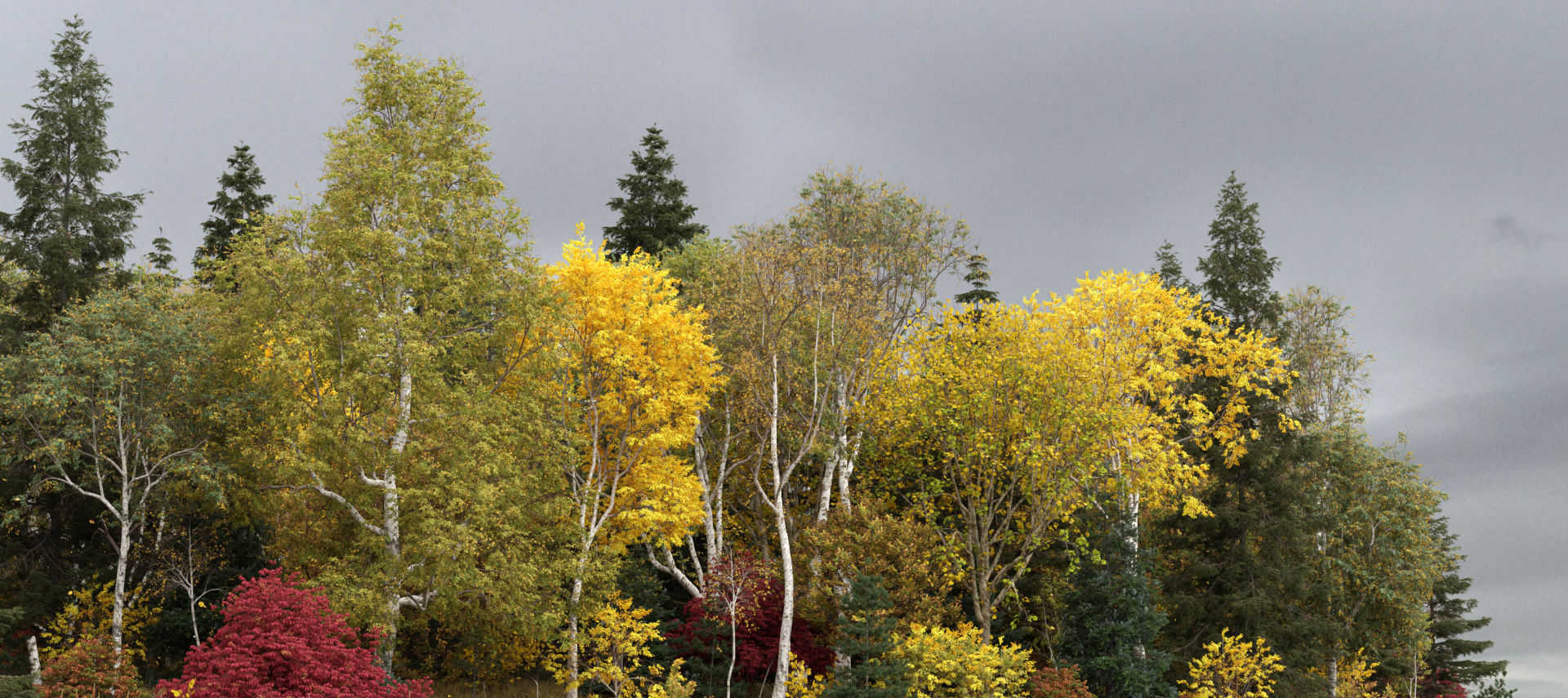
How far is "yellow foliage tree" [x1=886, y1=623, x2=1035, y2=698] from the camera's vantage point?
22.8 metres

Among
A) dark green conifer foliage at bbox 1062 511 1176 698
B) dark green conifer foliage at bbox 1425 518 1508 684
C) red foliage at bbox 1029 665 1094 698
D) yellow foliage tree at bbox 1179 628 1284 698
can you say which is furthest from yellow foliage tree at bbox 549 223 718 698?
dark green conifer foliage at bbox 1425 518 1508 684

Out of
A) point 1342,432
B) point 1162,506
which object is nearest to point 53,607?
point 1162,506

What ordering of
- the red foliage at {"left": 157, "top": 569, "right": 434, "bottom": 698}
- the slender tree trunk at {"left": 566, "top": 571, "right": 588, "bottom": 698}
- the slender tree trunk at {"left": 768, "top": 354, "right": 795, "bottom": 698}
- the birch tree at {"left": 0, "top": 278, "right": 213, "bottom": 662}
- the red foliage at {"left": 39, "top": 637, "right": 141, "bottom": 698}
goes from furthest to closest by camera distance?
1. the birch tree at {"left": 0, "top": 278, "right": 213, "bottom": 662}
2. the slender tree trunk at {"left": 768, "top": 354, "right": 795, "bottom": 698}
3. the slender tree trunk at {"left": 566, "top": 571, "right": 588, "bottom": 698}
4. the red foliage at {"left": 39, "top": 637, "right": 141, "bottom": 698}
5. the red foliage at {"left": 157, "top": 569, "right": 434, "bottom": 698}

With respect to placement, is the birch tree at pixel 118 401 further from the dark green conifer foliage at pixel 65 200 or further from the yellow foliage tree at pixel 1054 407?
the yellow foliage tree at pixel 1054 407

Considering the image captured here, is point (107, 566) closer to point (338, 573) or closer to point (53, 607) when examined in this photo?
point (53, 607)

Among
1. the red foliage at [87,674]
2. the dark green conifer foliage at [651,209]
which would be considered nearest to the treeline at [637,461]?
the red foliage at [87,674]

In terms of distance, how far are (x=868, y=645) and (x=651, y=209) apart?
1117 inches

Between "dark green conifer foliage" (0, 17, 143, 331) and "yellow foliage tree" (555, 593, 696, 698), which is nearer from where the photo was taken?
"yellow foliage tree" (555, 593, 696, 698)

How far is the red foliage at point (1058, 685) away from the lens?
2378cm

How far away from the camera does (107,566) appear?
3008cm

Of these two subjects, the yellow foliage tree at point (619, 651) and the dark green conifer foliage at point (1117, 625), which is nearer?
the yellow foliage tree at point (619, 651)

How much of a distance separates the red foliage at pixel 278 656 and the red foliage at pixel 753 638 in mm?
9155

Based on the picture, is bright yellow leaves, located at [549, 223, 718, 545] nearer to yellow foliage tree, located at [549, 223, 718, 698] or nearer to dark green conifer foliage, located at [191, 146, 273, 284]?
yellow foliage tree, located at [549, 223, 718, 698]

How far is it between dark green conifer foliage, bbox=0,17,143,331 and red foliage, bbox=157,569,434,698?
17.3 m
